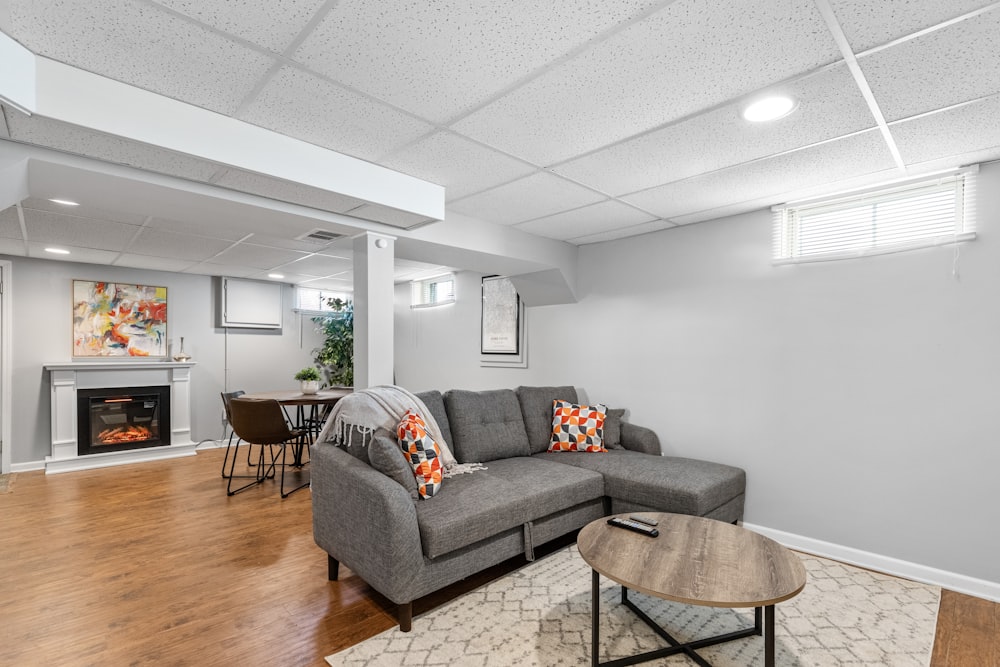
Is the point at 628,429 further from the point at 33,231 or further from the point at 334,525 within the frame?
the point at 33,231

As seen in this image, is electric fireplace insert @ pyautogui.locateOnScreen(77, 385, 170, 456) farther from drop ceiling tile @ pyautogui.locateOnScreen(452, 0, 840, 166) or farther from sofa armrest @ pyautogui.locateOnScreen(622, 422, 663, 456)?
drop ceiling tile @ pyautogui.locateOnScreen(452, 0, 840, 166)

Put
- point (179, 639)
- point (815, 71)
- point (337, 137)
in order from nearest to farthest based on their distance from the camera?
point (815, 71)
point (179, 639)
point (337, 137)

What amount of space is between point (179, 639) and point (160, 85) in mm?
2399

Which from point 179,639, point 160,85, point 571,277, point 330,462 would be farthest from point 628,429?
point 160,85

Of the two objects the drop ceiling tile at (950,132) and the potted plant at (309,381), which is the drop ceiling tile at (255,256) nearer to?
the potted plant at (309,381)

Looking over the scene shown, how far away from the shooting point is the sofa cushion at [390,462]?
2.46m

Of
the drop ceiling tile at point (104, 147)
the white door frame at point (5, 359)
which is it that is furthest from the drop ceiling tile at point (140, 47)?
the white door frame at point (5, 359)

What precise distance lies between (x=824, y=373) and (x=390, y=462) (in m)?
2.84

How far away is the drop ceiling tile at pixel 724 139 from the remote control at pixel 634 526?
186cm

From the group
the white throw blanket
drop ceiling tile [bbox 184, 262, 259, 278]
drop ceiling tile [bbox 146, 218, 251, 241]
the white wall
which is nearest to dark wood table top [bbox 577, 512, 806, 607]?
the white throw blanket

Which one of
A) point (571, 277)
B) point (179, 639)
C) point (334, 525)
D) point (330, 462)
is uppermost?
point (571, 277)

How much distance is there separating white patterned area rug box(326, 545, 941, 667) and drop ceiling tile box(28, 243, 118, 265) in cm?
473

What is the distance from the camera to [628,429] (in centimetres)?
402

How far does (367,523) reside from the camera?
2.30 meters
